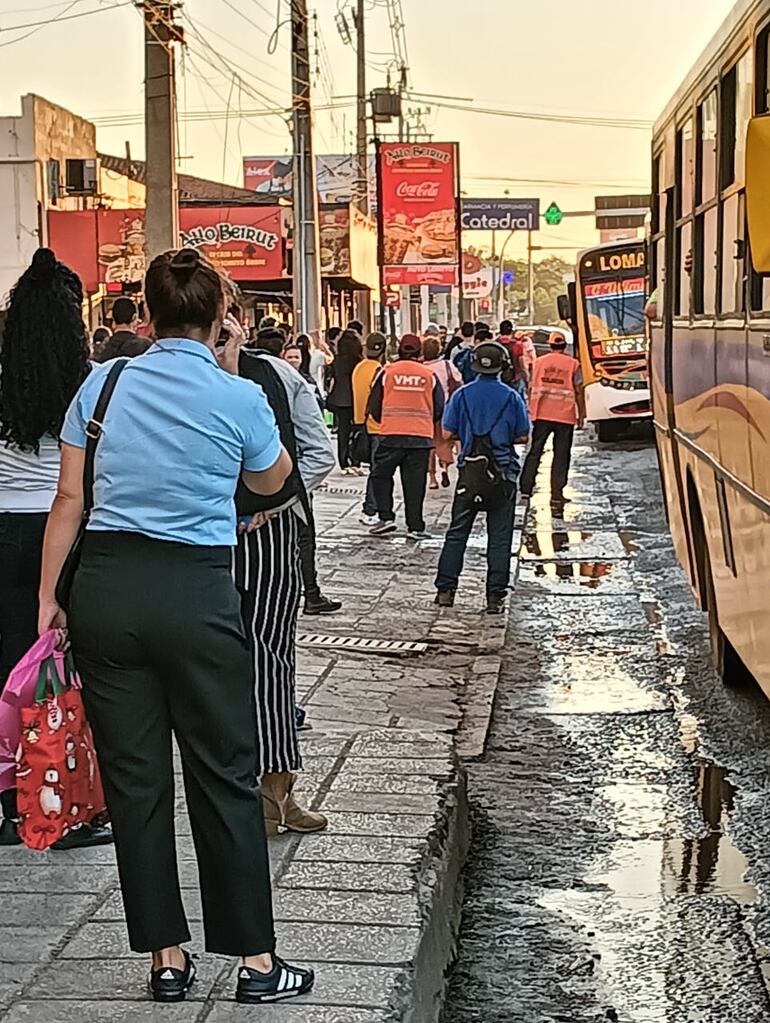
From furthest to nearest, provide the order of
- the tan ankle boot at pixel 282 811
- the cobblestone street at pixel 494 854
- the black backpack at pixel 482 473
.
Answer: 1. the black backpack at pixel 482 473
2. the tan ankle boot at pixel 282 811
3. the cobblestone street at pixel 494 854

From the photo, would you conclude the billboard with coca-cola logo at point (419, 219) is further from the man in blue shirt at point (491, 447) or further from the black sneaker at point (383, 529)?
the man in blue shirt at point (491, 447)

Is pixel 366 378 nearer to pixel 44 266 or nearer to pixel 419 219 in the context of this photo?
pixel 44 266

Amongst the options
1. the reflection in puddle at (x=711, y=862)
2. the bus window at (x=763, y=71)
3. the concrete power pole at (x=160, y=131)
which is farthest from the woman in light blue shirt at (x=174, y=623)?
the concrete power pole at (x=160, y=131)

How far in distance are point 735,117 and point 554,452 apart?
36.0 ft

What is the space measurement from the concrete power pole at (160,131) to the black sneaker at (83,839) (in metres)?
9.91

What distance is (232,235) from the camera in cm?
3622

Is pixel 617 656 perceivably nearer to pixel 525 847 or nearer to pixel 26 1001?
pixel 525 847

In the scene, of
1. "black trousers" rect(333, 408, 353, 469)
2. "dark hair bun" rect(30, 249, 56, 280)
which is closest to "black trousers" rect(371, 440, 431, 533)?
"black trousers" rect(333, 408, 353, 469)

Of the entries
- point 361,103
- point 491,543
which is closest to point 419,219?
point 361,103

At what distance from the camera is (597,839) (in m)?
6.58

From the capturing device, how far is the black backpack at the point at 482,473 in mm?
11219

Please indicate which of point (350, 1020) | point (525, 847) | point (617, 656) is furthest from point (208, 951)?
point (617, 656)

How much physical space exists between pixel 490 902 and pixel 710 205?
140 inches

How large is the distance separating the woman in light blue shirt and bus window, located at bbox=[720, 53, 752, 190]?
3.12 meters
